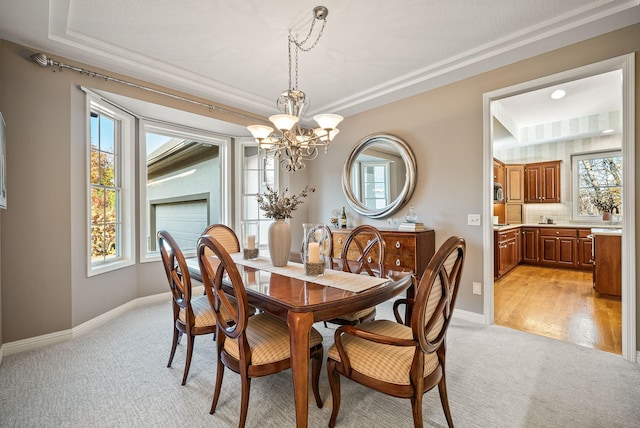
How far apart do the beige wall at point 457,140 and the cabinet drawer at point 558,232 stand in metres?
4.12

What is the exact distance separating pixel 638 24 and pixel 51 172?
16.1 feet

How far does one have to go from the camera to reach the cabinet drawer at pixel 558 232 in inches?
219

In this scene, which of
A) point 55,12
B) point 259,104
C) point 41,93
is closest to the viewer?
point 55,12

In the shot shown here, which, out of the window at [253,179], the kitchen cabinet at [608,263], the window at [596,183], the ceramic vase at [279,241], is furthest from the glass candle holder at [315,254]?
the window at [596,183]

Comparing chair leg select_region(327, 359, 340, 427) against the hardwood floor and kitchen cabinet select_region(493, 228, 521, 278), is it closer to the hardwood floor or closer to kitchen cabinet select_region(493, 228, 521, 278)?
A: the hardwood floor

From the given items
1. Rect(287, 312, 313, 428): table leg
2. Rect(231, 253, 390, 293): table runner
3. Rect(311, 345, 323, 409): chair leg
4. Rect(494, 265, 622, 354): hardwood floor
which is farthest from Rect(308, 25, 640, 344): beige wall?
Rect(287, 312, 313, 428): table leg

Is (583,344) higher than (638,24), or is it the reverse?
(638,24)

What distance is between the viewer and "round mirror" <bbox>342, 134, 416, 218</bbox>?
355 centimetres

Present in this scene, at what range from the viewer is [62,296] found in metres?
2.57

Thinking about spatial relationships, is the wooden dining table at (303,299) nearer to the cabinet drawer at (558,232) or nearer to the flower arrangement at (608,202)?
the cabinet drawer at (558,232)

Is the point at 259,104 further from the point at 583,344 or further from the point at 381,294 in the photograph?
the point at 583,344

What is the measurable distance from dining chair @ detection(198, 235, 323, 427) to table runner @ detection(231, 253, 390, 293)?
0.31 m

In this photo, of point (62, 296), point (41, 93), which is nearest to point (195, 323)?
point (62, 296)

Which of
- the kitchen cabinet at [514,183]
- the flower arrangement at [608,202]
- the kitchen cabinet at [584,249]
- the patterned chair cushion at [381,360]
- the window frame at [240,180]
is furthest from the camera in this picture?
the kitchen cabinet at [514,183]
